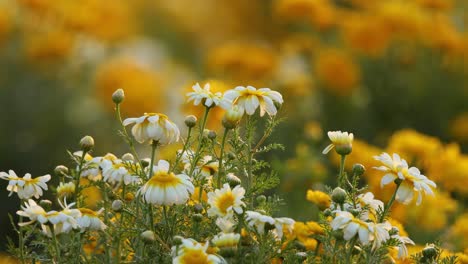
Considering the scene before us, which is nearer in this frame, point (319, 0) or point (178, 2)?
point (319, 0)

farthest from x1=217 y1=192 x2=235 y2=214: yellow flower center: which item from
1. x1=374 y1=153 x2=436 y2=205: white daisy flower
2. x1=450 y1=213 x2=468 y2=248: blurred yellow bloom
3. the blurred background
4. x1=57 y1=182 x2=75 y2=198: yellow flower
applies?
the blurred background

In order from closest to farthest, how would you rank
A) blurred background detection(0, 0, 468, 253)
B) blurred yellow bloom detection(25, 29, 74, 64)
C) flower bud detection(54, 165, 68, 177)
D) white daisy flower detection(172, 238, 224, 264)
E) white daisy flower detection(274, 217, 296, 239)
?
white daisy flower detection(172, 238, 224, 264) < white daisy flower detection(274, 217, 296, 239) < flower bud detection(54, 165, 68, 177) < blurred background detection(0, 0, 468, 253) < blurred yellow bloom detection(25, 29, 74, 64)

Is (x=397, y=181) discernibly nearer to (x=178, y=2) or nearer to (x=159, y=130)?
(x=159, y=130)

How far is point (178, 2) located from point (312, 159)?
6.20 meters

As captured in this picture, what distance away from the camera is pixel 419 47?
560 cm

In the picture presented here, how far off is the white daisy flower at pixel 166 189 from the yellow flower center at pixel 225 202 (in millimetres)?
65

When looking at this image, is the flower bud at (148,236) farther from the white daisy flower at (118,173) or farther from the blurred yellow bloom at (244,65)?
the blurred yellow bloom at (244,65)

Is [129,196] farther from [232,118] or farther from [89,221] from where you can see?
[232,118]

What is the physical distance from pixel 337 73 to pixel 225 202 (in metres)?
3.73

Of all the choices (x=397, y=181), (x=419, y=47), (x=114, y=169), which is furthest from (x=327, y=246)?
A: (x=419, y=47)

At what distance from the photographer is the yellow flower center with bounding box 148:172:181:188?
1660 mm

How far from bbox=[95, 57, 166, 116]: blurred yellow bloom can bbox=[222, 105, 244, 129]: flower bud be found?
3.34 meters

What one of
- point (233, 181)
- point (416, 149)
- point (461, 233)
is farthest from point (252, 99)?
point (416, 149)

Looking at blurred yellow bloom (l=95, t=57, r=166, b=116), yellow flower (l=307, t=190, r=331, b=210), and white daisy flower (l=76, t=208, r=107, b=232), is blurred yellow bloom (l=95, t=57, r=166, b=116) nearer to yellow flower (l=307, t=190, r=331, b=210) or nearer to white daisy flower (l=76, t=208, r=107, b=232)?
yellow flower (l=307, t=190, r=331, b=210)
